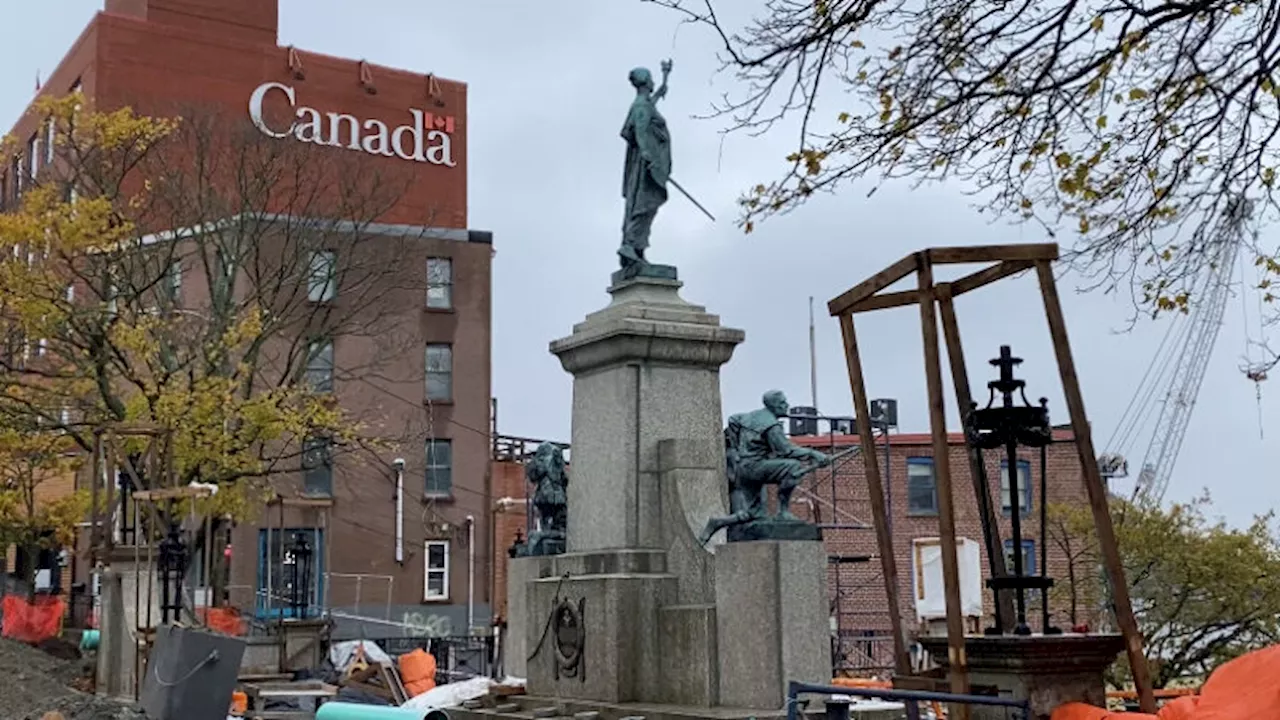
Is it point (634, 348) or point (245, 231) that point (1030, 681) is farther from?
point (245, 231)

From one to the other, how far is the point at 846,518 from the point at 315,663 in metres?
19.4

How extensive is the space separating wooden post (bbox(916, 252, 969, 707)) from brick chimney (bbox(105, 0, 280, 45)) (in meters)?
42.4

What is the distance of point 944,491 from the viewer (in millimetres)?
6488

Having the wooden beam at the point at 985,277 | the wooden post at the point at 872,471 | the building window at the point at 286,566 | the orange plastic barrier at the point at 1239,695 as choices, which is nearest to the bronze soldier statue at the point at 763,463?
the wooden post at the point at 872,471

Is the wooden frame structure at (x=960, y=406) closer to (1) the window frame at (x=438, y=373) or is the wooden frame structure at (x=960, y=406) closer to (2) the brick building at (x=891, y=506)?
(2) the brick building at (x=891, y=506)

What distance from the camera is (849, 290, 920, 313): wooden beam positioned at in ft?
26.1

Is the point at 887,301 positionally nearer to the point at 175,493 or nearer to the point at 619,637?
the point at 619,637

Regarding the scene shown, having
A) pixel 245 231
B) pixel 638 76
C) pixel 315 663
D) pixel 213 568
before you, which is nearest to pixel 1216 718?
pixel 638 76

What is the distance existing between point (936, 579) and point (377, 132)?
2785 centimetres

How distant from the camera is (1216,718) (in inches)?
202

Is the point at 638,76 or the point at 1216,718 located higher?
the point at 638,76

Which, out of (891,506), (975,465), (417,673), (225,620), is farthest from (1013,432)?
(891,506)

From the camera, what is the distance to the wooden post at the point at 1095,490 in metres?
6.44

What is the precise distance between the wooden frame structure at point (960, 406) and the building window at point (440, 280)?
121 feet
